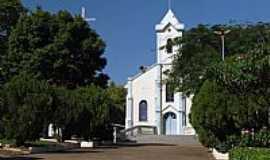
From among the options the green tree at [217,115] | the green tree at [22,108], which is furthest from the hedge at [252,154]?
the green tree at [22,108]

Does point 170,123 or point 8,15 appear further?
point 170,123

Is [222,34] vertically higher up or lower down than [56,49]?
lower down

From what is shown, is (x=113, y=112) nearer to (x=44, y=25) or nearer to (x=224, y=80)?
(x=44, y=25)

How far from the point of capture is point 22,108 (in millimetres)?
35969

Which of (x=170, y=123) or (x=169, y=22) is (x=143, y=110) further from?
(x=169, y=22)

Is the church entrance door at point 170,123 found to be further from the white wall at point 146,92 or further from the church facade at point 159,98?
the white wall at point 146,92

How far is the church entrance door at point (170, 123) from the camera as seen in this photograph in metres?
73.3

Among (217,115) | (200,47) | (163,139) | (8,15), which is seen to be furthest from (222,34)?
(8,15)

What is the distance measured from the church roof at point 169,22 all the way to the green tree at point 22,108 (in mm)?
39995

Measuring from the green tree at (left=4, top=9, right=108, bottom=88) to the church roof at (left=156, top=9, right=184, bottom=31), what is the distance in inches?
743

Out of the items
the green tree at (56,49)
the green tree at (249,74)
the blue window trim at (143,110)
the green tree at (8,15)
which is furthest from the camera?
the blue window trim at (143,110)

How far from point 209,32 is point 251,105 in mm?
22846

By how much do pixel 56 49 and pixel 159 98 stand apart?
873 inches

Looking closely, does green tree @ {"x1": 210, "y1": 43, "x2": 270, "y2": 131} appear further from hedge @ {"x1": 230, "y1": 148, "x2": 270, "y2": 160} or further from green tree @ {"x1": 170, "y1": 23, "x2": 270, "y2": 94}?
green tree @ {"x1": 170, "y1": 23, "x2": 270, "y2": 94}
